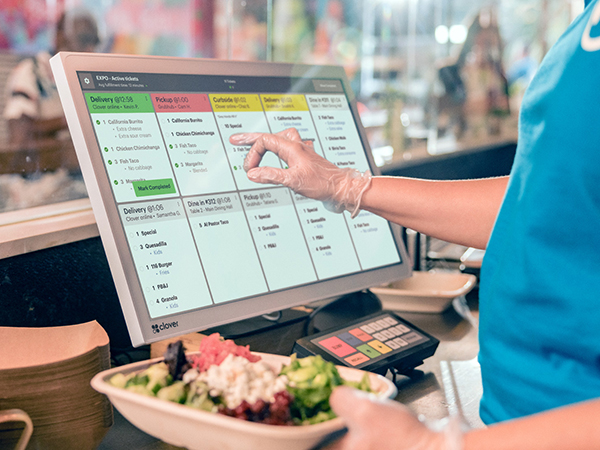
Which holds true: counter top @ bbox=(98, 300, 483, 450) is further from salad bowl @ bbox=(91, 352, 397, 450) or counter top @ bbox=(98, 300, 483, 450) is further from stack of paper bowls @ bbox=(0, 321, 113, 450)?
salad bowl @ bbox=(91, 352, 397, 450)

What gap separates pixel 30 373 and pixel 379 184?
65cm

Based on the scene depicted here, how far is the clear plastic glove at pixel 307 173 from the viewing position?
1010 mm

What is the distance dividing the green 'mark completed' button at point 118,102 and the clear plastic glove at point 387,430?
63 cm

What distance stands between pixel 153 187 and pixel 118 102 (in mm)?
155

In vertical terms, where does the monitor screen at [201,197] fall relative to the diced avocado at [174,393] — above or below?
above

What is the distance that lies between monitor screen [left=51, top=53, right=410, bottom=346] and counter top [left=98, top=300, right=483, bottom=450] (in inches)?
5.9

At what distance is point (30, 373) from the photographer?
700 mm

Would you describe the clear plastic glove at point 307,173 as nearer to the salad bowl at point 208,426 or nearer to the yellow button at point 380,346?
the yellow button at point 380,346

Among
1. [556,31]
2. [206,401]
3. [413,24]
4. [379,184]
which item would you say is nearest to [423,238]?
[379,184]

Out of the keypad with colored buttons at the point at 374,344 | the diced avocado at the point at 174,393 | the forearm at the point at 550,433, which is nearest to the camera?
the forearm at the point at 550,433

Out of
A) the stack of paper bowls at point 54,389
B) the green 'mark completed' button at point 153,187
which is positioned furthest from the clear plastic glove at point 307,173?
the stack of paper bowls at point 54,389

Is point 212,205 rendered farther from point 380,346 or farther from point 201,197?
point 380,346

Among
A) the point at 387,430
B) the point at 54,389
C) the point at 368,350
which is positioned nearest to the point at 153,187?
the point at 54,389

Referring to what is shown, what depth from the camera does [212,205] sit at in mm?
985
